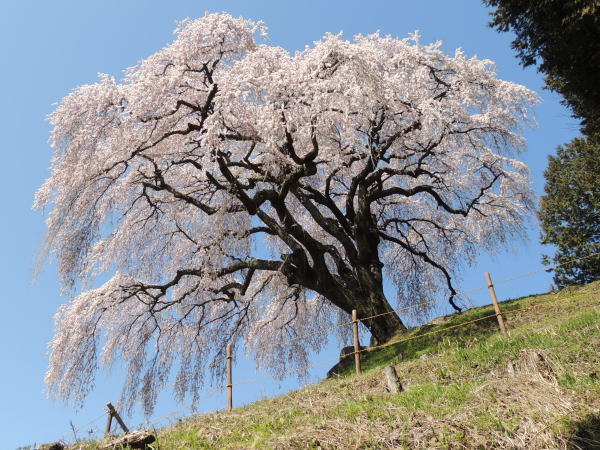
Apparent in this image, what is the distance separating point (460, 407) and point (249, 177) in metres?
9.77

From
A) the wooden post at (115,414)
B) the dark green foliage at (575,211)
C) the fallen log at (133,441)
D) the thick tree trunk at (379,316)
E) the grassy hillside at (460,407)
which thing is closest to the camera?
the grassy hillside at (460,407)

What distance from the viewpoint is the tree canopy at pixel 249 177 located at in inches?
481

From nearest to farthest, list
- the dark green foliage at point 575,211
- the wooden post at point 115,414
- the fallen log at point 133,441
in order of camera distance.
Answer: the fallen log at point 133,441, the wooden post at point 115,414, the dark green foliage at point 575,211

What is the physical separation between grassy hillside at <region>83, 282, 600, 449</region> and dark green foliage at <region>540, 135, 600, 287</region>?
35.3 feet

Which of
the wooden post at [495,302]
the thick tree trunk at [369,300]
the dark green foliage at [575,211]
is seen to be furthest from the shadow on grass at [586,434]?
the dark green foliage at [575,211]

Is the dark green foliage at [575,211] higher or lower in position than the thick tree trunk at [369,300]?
higher

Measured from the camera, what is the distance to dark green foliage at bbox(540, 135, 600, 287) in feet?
62.6

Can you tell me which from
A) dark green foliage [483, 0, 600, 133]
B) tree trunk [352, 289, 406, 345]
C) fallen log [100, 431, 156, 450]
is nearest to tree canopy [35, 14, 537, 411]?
tree trunk [352, 289, 406, 345]

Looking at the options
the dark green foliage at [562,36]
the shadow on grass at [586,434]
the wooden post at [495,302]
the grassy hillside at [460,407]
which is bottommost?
the shadow on grass at [586,434]

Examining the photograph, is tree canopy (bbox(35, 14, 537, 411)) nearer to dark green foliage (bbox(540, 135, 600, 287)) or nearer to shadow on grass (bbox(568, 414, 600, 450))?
dark green foliage (bbox(540, 135, 600, 287))

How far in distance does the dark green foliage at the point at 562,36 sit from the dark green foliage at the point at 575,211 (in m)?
10.4

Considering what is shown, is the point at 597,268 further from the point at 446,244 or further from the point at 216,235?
the point at 216,235

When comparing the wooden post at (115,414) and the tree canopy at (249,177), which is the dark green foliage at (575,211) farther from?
the wooden post at (115,414)

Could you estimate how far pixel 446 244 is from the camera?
17.7 metres
